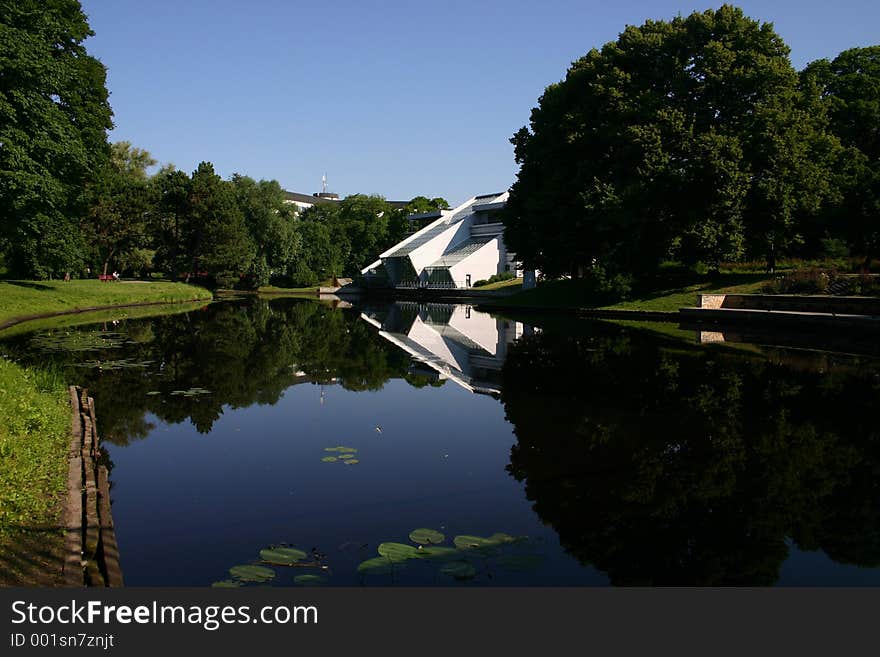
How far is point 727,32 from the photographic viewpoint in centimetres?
3859

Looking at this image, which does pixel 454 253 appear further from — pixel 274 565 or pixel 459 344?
pixel 274 565

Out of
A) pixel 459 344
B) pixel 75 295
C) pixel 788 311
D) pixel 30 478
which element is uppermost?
pixel 75 295

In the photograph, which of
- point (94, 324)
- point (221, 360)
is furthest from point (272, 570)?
point (94, 324)

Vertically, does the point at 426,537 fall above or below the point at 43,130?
below

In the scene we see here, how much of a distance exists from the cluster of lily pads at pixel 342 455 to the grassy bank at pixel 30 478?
3.30 metres

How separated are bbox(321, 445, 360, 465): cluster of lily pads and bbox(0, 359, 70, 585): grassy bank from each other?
10.8ft

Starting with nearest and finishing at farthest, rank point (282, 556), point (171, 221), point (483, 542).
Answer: point (282, 556) < point (483, 542) < point (171, 221)

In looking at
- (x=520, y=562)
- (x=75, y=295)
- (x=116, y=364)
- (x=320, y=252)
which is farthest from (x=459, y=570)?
(x=320, y=252)

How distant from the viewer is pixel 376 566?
5547mm

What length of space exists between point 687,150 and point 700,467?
31965 millimetres

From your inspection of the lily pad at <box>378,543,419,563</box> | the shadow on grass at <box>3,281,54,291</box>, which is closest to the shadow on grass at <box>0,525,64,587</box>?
the lily pad at <box>378,543,419,563</box>

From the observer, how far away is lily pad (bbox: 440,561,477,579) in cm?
542

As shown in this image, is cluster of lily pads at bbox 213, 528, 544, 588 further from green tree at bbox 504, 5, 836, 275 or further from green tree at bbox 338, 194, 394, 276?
green tree at bbox 338, 194, 394, 276

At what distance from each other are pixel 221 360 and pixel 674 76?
32879 mm
